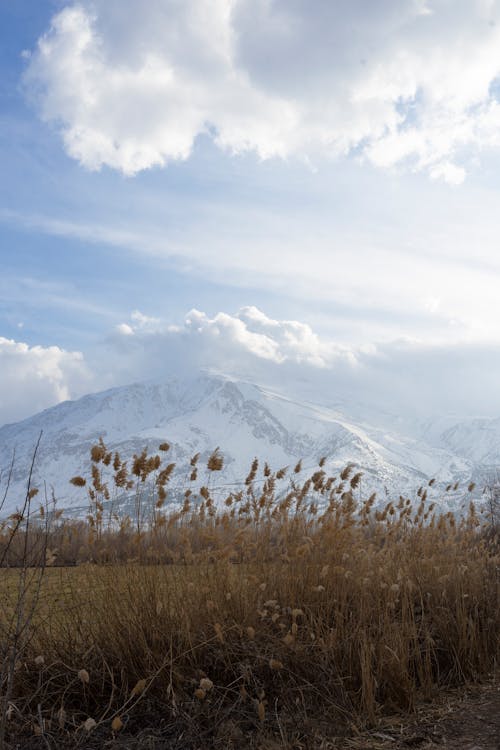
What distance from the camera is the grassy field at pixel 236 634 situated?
3355 millimetres

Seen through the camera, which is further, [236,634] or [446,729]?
[236,634]

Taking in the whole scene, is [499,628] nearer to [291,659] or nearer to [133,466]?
[291,659]

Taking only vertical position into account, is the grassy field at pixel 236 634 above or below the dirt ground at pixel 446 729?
above

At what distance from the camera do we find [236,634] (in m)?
3.97

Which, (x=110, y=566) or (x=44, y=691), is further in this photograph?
(x=110, y=566)

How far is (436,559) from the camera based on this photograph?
5.64 meters

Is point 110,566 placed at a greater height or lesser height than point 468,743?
greater

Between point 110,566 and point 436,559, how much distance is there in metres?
2.85

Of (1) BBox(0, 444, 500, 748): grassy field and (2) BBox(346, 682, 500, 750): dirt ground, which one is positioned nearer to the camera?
(2) BBox(346, 682, 500, 750): dirt ground

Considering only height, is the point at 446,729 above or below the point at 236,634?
below

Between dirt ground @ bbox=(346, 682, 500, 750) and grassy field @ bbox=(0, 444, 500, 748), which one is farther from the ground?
grassy field @ bbox=(0, 444, 500, 748)

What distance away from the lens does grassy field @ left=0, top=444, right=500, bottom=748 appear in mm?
3355

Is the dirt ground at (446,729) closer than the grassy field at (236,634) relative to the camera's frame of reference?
Yes

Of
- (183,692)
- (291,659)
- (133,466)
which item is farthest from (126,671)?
(133,466)
